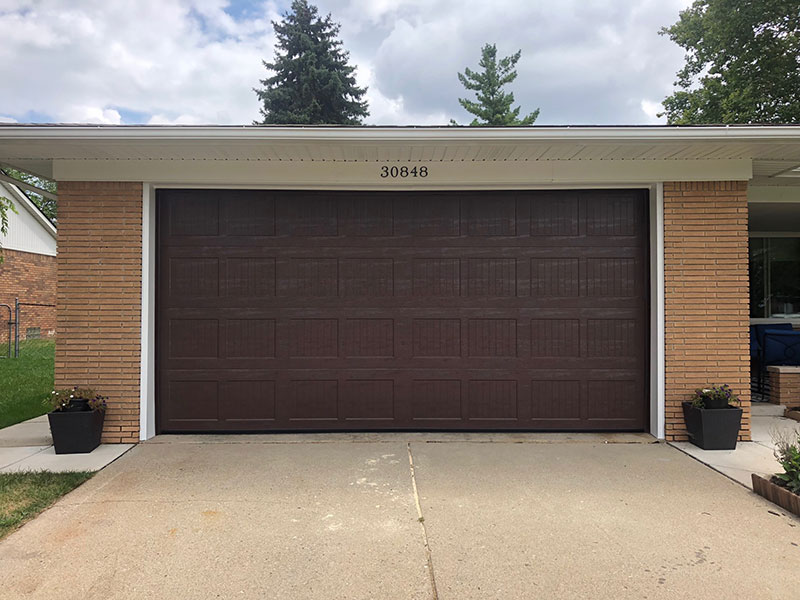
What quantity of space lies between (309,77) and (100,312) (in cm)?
2151

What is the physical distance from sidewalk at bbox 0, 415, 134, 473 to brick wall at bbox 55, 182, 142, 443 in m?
0.39

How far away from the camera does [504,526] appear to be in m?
3.37

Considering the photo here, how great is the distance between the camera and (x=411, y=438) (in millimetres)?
5379

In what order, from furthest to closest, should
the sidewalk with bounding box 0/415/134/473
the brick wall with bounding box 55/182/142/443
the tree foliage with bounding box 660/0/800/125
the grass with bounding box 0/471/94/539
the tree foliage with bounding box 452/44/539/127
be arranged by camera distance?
the tree foliage with bounding box 452/44/539/127 → the tree foliage with bounding box 660/0/800/125 → the brick wall with bounding box 55/182/142/443 → the sidewalk with bounding box 0/415/134/473 → the grass with bounding box 0/471/94/539

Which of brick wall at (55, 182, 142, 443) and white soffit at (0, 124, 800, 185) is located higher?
white soffit at (0, 124, 800, 185)

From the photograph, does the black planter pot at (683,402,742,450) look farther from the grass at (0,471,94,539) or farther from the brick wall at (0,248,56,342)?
the brick wall at (0,248,56,342)

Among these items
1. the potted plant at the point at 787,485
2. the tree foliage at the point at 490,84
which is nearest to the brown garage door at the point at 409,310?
the potted plant at the point at 787,485

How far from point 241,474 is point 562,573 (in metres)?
2.70

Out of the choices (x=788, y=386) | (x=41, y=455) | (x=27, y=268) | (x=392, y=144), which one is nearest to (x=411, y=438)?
(x=392, y=144)

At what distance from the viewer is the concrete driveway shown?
2.70m

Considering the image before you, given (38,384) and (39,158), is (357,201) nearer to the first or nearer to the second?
(39,158)

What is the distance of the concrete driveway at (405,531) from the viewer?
8.85 feet

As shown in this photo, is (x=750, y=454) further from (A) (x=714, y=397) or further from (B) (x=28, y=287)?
(B) (x=28, y=287)

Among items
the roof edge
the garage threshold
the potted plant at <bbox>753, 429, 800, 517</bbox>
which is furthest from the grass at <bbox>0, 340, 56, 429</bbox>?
Result: the potted plant at <bbox>753, 429, 800, 517</bbox>
